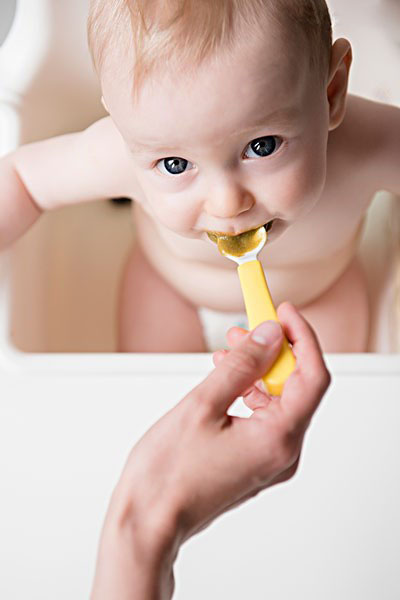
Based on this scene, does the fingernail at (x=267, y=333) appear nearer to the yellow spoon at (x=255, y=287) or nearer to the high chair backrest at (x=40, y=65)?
the yellow spoon at (x=255, y=287)

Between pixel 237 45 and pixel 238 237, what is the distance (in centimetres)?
16

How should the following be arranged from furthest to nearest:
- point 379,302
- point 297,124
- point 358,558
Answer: point 379,302, point 358,558, point 297,124

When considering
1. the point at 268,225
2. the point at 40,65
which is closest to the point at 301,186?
the point at 268,225

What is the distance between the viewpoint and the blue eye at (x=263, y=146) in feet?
1.82

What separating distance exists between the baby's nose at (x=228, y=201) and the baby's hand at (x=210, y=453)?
0.13 metres

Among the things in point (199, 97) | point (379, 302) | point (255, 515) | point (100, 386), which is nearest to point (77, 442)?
point (100, 386)

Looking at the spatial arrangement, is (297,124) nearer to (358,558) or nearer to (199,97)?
(199,97)

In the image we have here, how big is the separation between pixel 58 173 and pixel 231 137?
288mm

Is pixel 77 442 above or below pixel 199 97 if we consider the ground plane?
below

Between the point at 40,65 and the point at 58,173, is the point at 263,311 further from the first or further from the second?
the point at 40,65

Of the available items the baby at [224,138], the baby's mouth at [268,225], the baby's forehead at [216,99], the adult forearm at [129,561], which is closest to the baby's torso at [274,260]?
the baby at [224,138]

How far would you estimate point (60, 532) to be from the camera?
0.67 meters

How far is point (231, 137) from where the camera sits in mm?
534

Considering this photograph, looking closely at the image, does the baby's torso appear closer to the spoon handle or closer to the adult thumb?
the spoon handle
